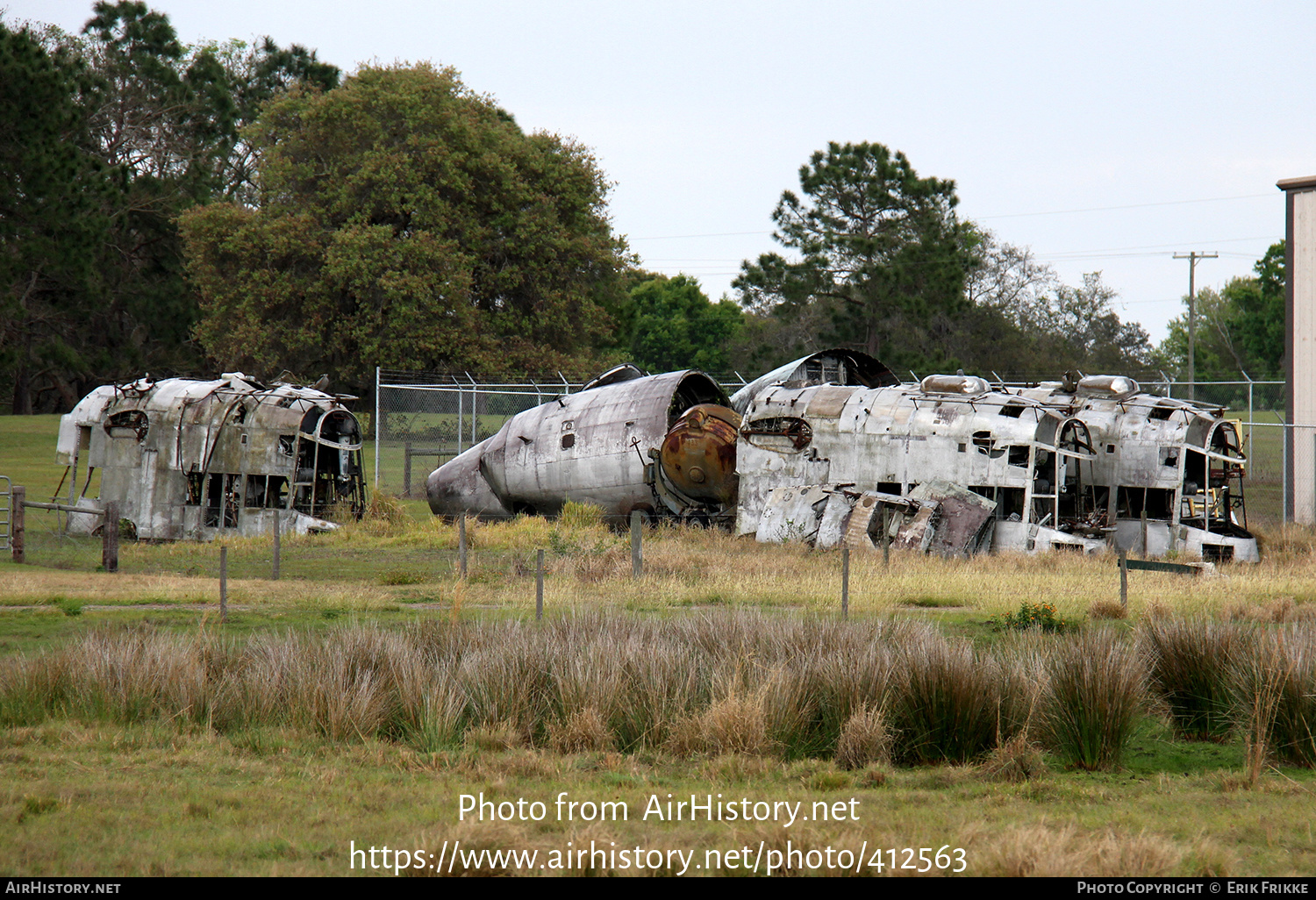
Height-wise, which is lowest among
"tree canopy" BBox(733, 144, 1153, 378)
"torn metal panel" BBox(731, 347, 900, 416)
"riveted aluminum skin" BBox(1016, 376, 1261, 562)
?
"riveted aluminum skin" BBox(1016, 376, 1261, 562)

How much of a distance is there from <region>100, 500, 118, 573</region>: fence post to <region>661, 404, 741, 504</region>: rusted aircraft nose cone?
11973mm

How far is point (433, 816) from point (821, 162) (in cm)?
5411

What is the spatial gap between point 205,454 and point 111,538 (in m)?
7.52

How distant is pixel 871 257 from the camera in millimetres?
57219

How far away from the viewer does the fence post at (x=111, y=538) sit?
71.3 feet

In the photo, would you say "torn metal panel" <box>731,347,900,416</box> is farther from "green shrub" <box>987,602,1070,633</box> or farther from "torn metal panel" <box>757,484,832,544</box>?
"green shrub" <box>987,602,1070,633</box>

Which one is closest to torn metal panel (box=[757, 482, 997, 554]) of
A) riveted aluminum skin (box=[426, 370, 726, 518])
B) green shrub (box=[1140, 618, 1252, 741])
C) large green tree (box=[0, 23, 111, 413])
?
riveted aluminum skin (box=[426, 370, 726, 518])

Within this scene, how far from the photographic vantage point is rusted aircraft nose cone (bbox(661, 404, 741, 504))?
27859 mm

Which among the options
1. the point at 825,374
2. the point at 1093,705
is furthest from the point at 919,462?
the point at 1093,705

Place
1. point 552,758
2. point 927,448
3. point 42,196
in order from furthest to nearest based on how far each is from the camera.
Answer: point 42,196, point 927,448, point 552,758

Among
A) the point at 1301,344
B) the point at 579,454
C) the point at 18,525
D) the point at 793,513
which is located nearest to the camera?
the point at 18,525

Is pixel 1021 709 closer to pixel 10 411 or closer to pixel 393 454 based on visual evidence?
pixel 393 454

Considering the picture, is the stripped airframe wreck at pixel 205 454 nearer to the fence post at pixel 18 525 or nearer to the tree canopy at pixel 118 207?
the fence post at pixel 18 525

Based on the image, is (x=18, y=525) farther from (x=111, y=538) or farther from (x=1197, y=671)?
(x=1197, y=671)
